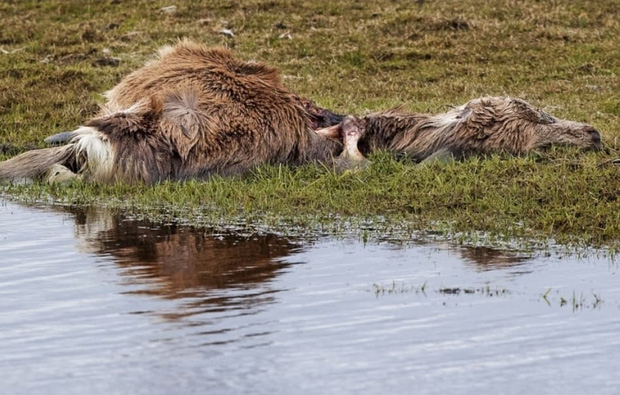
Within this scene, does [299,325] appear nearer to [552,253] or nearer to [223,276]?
[223,276]

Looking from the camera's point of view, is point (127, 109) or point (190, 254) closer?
point (190, 254)

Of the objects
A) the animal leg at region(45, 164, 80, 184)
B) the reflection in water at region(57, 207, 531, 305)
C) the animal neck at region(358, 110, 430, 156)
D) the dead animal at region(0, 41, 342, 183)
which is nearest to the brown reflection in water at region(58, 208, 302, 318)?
the reflection in water at region(57, 207, 531, 305)

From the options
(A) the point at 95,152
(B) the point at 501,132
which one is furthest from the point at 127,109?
(B) the point at 501,132

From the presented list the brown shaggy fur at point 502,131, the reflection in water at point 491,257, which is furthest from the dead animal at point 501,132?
the reflection in water at point 491,257

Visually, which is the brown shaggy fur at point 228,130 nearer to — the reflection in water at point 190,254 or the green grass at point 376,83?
the green grass at point 376,83

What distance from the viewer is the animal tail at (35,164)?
888 cm

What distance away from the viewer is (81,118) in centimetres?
1143

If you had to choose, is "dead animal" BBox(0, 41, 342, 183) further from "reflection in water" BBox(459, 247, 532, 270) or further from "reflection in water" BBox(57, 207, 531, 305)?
"reflection in water" BBox(459, 247, 532, 270)

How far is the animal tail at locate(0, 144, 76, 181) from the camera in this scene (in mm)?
8883

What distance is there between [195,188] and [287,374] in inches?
154

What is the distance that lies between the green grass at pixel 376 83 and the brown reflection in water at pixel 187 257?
433 millimetres

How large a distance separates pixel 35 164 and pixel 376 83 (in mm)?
5398

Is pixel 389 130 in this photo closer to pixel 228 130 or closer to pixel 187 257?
pixel 228 130

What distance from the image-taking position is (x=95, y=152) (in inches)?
329
